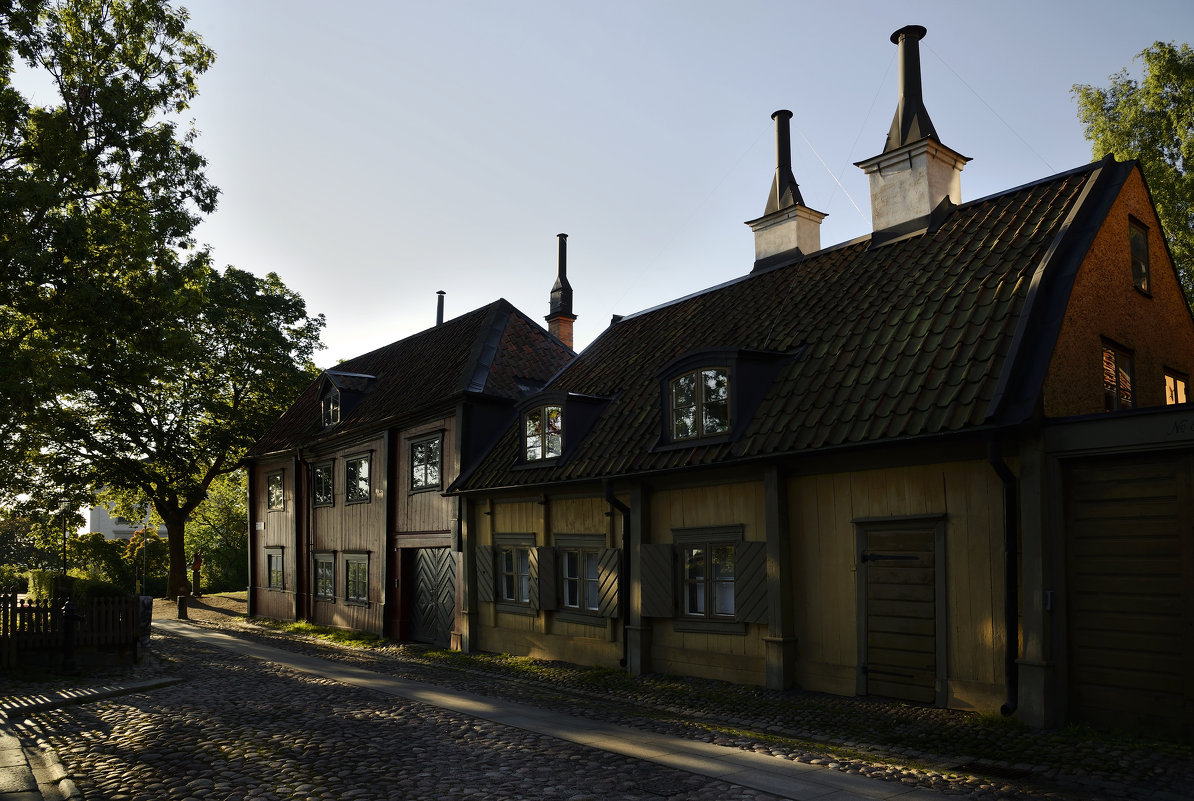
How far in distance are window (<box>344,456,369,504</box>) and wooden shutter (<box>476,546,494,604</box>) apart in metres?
6.34

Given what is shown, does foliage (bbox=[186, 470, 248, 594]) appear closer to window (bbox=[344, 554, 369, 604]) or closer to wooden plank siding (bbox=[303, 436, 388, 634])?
wooden plank siding (bbox=[303, 436, 388, 634])

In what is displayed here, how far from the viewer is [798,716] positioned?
10867 millimetres

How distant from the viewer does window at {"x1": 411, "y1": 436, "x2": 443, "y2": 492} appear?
21.3 m

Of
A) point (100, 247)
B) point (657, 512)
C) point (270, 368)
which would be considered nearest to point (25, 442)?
point (100, 247)

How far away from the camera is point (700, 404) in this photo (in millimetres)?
14047

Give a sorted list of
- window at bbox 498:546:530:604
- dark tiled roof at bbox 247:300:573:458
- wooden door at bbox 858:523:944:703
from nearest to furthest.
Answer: wooden door at bbox 858:523:944:703, window at bbox 498:546:530:604, dark tiled roof at bbox 247:300:573:458

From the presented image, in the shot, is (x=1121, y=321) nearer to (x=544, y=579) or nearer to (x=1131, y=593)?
(x=1131, y=593)

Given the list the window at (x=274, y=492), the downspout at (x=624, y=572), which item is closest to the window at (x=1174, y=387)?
the downspout at (x=624, y=572)

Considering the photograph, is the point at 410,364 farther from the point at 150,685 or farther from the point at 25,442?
the point at 150,685

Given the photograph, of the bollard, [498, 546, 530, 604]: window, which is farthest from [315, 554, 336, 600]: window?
the bollard

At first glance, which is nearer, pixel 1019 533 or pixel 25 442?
pixel 1019 533

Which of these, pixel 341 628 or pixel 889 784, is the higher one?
pixel 889 784

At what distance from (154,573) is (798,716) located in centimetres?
4092

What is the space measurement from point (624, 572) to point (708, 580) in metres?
1.90
